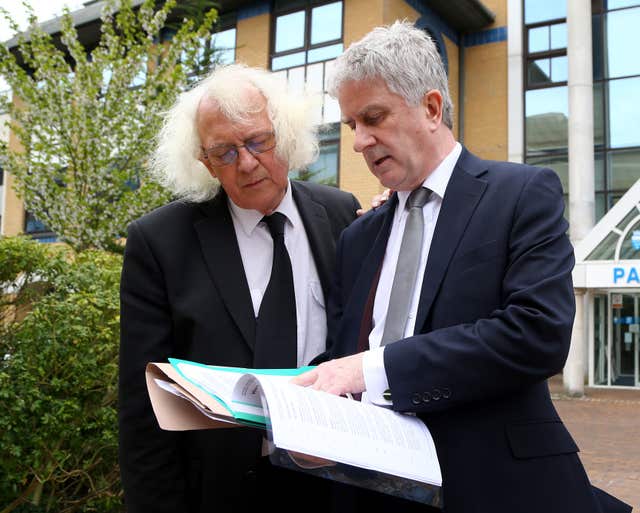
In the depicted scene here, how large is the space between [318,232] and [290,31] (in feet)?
56.2

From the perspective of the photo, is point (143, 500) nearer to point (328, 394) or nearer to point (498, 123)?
point (328, 394)

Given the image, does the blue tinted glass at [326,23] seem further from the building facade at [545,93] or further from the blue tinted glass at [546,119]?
the blue tinted glass at [546,119]

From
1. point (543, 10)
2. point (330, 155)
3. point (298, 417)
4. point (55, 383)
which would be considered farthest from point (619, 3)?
point (298, 417)

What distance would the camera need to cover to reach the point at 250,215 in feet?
7.97

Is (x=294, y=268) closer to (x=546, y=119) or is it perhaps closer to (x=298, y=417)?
(x=298, y=417)

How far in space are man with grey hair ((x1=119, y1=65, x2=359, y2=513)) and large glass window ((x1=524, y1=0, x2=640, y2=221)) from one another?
17620 millimetres

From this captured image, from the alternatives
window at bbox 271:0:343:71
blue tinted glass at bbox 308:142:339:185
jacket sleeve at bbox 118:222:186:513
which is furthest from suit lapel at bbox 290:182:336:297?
window at bbox 271:0:343:71

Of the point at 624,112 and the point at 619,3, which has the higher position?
the point at 619,3

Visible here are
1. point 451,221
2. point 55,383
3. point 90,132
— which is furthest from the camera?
point 90,132

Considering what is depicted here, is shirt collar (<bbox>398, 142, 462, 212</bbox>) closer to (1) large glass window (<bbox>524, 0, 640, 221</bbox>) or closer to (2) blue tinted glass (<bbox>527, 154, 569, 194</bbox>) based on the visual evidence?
(1) large glass window (<bbox>524, 0, 640, 221</bbox>)

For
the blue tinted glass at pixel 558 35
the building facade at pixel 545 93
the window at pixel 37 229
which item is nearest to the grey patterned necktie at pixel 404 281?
the building facade at pixel 545 93

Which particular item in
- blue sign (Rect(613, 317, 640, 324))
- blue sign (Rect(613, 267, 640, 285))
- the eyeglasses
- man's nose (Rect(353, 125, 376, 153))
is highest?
blue sign (Rect(613, 267, 640, 285))

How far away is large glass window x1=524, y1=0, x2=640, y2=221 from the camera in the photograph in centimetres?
1823

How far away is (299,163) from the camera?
98.6 inches
